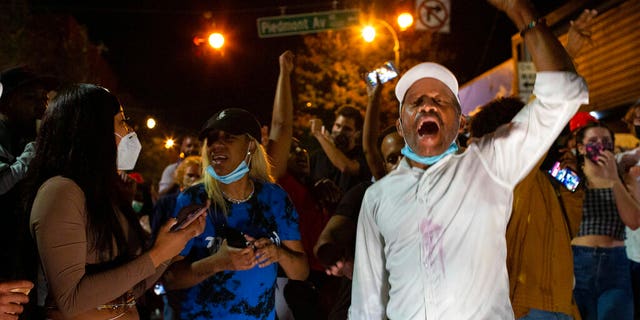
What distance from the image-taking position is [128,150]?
397cm

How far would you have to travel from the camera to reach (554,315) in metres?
3.83

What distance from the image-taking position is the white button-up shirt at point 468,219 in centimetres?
273

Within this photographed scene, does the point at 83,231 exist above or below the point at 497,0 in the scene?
below

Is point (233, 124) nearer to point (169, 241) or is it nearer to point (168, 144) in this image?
point (169, 241)

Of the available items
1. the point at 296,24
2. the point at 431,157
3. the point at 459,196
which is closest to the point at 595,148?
the point at 431,157

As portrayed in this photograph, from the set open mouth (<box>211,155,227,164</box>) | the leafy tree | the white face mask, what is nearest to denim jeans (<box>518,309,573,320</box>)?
open mouth (<box>211,155,227,164</box>)

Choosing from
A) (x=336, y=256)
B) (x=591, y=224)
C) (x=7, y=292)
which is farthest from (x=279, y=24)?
(x=7, y=292)

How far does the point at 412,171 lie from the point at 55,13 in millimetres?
26298

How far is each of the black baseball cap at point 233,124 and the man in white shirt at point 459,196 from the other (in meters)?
1.63

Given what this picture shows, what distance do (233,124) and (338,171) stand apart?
2843 mm

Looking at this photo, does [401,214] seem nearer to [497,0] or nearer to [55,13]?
[497,0]

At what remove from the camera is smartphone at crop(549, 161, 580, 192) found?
4172 mm

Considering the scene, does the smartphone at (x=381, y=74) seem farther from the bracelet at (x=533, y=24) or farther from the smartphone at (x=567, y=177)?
the bracelet at (x=533, y=24)

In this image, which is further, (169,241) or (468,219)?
(169,241)
